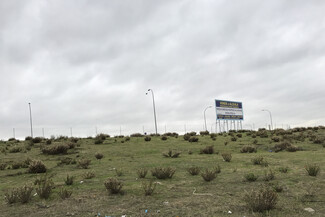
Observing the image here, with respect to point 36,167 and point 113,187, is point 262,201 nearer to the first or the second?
point 113,187

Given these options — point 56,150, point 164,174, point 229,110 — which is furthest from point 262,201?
point 229,110

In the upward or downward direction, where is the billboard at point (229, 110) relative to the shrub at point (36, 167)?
upward

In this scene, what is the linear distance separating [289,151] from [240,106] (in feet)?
166

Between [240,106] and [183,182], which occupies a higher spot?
[240,106]

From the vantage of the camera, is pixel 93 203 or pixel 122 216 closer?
pixel 122 216

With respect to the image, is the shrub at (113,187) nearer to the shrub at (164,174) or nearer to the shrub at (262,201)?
the shrub at (164,174)

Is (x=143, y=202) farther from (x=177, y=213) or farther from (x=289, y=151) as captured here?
(x=289, y=151)

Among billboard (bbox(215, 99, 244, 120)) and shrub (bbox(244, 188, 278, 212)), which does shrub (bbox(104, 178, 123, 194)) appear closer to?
shrub (bbox(244, 188, 278, 212))

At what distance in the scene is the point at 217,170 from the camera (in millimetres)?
10359

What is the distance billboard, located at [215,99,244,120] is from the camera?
61.2m

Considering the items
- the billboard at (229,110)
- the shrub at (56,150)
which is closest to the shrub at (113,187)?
the shrub at (56,150)

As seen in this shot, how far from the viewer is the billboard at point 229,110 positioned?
61250 mm

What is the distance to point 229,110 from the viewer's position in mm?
64000

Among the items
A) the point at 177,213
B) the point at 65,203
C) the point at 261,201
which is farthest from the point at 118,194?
the point at 261,201
